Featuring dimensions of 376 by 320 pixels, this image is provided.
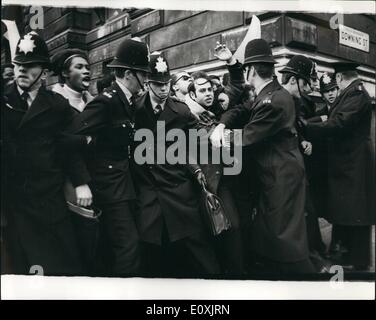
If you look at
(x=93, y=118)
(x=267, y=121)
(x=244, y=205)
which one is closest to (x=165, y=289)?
(x=244, y=205)

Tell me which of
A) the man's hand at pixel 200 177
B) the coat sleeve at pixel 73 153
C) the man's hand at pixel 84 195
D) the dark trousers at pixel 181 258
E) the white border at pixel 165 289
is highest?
the coat sleeve at pixel 73 153

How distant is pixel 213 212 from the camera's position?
4051 millimetres

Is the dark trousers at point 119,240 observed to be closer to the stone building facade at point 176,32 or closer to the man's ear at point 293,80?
the stone building facade at point 176,32

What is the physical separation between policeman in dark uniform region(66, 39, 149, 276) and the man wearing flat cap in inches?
73.0

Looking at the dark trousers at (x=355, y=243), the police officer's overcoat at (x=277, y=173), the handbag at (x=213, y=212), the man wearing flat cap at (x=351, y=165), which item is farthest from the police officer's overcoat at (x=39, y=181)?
the dark trousers at (x=355, y=243)

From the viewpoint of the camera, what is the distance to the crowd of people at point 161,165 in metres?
4.02

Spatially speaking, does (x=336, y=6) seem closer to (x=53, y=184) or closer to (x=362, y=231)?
(x=362, y=231)

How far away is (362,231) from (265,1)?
2416mm

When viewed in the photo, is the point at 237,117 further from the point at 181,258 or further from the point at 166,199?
the point at 181,258

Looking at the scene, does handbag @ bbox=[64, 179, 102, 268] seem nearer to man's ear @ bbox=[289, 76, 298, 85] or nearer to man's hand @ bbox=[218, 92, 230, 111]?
man's hand @ bbox=[218, 92, 230, 111]

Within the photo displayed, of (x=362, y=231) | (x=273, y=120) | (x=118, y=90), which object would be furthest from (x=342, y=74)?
(x=118, y=90)

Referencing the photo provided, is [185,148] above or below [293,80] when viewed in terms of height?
below

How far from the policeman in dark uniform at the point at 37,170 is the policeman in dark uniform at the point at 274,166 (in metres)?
A: 1.49

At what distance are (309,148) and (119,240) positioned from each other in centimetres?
200
